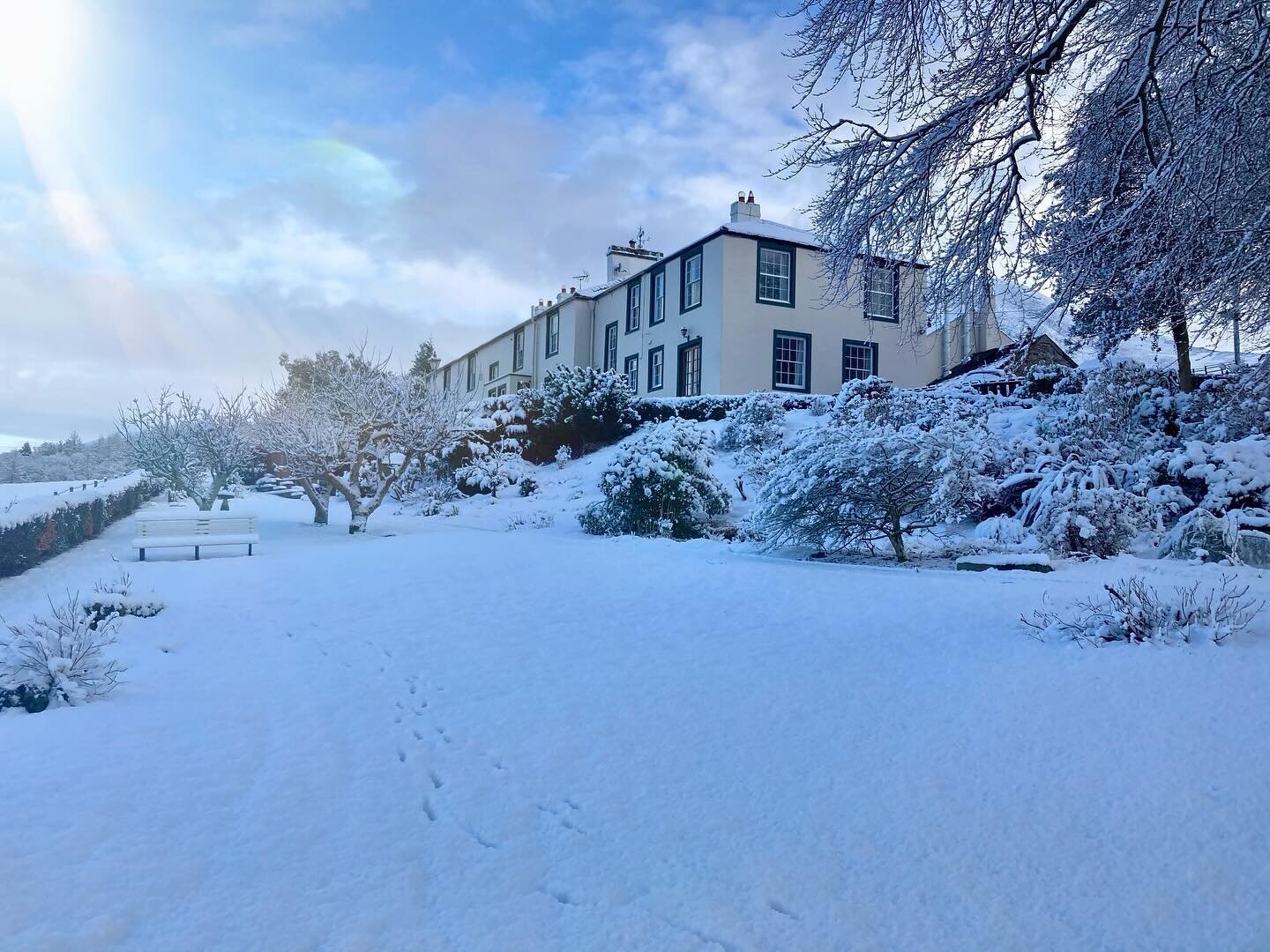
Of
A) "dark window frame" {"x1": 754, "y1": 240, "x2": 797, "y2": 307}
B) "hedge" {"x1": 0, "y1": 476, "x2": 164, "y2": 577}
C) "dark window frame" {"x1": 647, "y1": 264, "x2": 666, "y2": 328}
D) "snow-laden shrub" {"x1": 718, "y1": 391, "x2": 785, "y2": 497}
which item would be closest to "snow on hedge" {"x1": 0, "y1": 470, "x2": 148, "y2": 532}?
"hedge" {"x1": 0, "y1": 476, "x2": 164, "y2": 577}

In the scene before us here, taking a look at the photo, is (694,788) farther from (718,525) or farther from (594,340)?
(594,340)

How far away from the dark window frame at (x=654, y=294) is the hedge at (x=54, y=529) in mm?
17382

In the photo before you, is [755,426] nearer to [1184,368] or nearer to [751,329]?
[751,329]

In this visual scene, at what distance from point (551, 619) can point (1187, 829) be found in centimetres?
480

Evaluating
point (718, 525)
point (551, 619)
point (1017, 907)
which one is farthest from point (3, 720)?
point (718, 525)

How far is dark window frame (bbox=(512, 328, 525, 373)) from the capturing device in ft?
129

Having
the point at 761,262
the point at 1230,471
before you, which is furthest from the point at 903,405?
the point at 761,262

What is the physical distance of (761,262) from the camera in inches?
1019

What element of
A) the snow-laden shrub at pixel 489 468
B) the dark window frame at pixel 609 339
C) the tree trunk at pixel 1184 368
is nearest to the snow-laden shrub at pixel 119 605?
the snow-laden shrub at pixel 489 468

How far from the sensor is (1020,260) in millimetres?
6879

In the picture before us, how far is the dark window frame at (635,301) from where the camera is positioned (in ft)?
99.0

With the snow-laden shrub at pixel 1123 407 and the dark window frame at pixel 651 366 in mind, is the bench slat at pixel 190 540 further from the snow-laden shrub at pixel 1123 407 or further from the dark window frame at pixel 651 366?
the dark window frame at pixel 651 366

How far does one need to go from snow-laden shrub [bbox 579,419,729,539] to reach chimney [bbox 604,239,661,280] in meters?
21.8

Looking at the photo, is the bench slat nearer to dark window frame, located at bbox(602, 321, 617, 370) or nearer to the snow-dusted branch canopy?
the snow-dusted branch canopy
